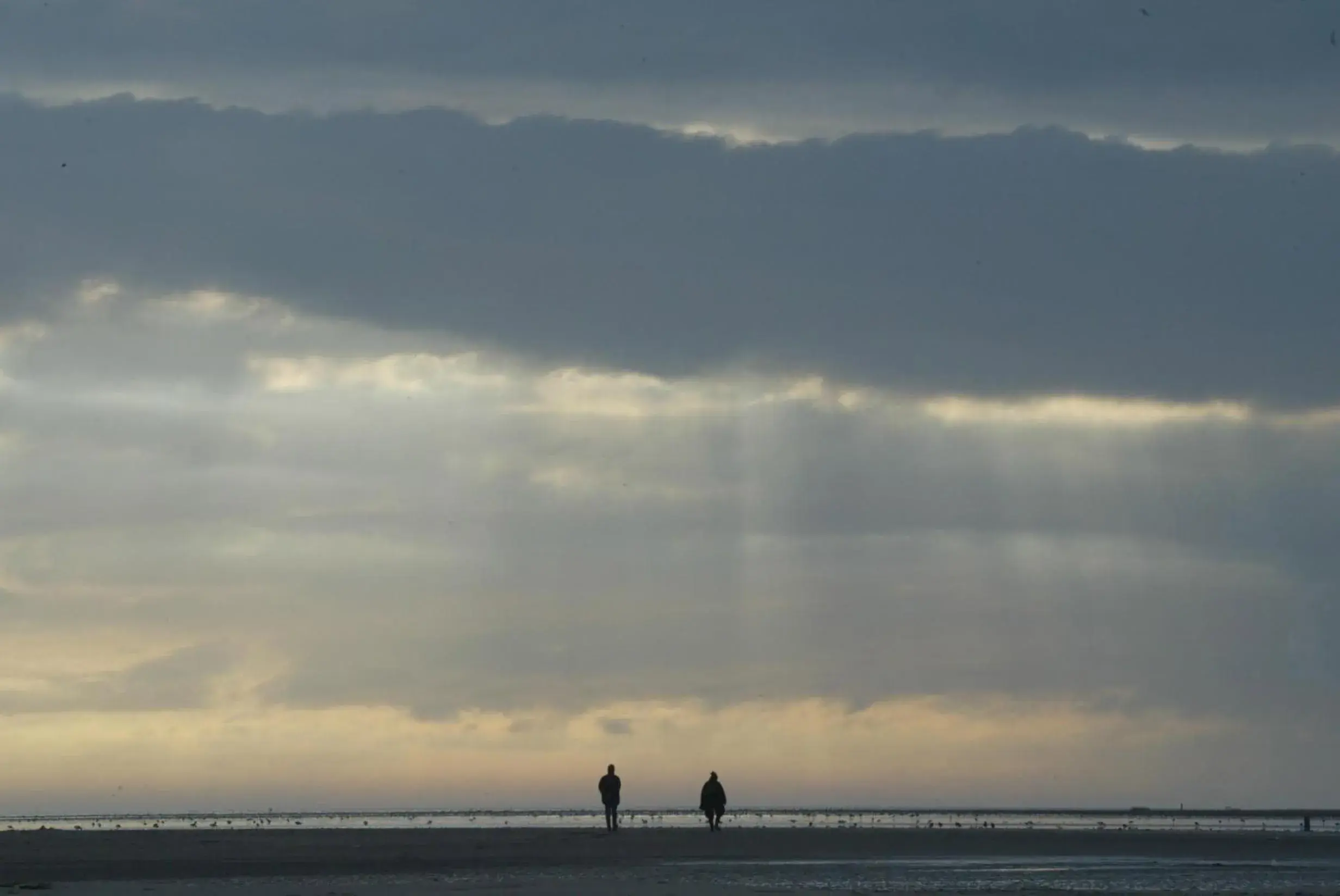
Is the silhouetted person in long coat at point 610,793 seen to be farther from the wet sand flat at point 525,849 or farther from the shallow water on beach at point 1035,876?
the shallow water on beach at point 1035,876

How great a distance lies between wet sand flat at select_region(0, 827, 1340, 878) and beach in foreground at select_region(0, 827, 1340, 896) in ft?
0.46

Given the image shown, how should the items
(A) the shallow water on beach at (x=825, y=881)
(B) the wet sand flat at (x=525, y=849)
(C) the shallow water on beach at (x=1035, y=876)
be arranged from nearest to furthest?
1. (A) the shallow water on beach at (x=825, y=881)
2. (C) the shallow water on beach at (x=1035, y=876)
3. (B) the wet sand flat at (x=525, y=849)

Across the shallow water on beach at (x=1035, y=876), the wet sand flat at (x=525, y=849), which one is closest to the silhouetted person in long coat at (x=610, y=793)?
the wet sand flat at (x=525, y=849)

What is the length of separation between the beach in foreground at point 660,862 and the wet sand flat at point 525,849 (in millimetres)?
142

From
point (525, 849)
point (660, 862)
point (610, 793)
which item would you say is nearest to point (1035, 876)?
point (660, 862)

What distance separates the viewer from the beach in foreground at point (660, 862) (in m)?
34.2

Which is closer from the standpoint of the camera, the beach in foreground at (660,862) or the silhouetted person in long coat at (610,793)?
the beach in foreground at (660,862)

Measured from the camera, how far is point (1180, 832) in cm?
6519

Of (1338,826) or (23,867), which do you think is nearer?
(23,867)

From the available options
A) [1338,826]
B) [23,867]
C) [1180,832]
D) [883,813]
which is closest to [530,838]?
[23,867]

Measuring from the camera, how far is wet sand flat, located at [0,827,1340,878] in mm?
40375

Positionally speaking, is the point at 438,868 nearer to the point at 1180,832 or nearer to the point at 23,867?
the point at 23,867

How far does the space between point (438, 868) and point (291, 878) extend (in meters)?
4.55

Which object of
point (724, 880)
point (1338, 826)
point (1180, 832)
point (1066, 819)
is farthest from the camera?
point (1066, 819)
